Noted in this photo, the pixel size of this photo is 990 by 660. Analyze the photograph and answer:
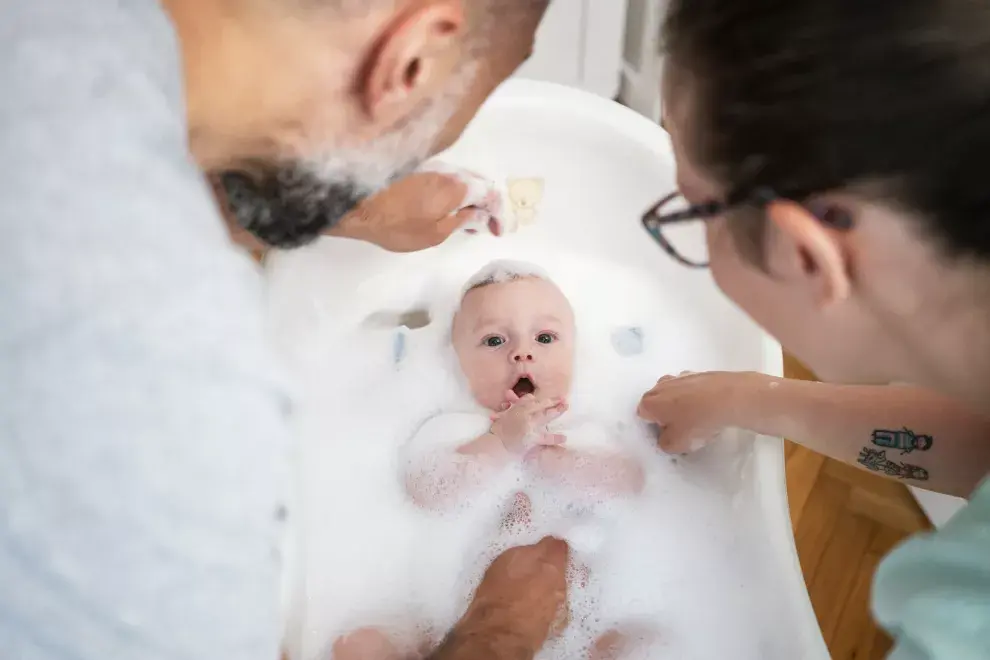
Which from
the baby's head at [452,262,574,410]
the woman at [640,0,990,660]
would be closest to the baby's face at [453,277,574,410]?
the baby's head at [452,262,574,410]

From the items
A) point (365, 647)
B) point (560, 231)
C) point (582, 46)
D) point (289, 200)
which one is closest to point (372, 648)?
point (365, 647)

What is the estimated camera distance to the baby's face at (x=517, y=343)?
1.15 m

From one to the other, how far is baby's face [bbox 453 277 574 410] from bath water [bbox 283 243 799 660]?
97 mm

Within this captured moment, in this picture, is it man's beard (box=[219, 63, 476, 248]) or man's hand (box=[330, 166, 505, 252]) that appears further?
man's hand (box=[330, 166, 505, 252])

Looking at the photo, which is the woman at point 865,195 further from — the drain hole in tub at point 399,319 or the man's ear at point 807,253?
the drain hole in tub at point 399,319

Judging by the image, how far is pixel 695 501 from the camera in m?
1.12

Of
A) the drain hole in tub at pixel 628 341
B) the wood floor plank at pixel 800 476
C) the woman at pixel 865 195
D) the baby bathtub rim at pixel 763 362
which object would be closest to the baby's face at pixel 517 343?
the drain hole in tub at pixel 628 341

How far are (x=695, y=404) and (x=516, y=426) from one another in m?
0.25

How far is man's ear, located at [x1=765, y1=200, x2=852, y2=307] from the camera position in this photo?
0.46 metres

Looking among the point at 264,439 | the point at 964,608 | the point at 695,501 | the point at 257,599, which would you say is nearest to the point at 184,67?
the point at 264,439

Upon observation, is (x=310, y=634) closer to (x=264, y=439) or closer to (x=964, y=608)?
(x=264, y=439)

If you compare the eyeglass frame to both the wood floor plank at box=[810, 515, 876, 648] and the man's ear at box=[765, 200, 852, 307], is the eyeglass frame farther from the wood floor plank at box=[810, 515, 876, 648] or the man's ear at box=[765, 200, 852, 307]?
the wood floor plank at box=[810, 515, 876, 648]

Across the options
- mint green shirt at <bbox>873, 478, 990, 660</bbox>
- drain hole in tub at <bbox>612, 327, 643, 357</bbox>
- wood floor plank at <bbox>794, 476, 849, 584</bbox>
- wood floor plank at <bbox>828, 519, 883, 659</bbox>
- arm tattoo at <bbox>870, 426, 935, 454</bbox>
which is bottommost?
wood floor plank at <bbox>828, 519, 883, 659</bbox>

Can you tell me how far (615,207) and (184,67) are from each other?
840 mm
